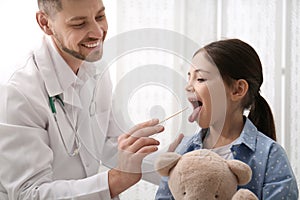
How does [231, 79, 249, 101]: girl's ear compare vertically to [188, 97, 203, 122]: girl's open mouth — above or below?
below

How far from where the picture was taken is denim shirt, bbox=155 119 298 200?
111cm

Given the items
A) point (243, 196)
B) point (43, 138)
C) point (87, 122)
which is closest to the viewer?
point (243, 196)

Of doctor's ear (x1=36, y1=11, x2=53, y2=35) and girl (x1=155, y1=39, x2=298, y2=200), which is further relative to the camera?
doctor's ear (x1=36, y1=11, x2=53, y2=35)

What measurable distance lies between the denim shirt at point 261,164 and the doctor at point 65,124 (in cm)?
13

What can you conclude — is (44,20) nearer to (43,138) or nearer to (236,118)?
(43,138)

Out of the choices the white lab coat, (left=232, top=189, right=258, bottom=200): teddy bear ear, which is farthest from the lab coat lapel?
(left=232, top=189, right=258, bottom=200): teddy bear ear

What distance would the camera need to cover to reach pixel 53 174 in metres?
1.28

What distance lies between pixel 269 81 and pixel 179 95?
169cm

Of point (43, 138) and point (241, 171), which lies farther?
point (43, 138)

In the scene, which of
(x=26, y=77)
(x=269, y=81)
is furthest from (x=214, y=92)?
(x=269, y=81)

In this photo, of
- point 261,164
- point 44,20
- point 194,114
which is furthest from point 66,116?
point 261,164

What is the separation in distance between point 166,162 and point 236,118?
312 millimetres

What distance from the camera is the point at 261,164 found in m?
1.15

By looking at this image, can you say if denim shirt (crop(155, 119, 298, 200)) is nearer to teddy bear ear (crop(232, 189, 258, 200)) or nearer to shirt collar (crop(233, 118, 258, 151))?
shirt collar (crop(233, 118, 258, 151))
